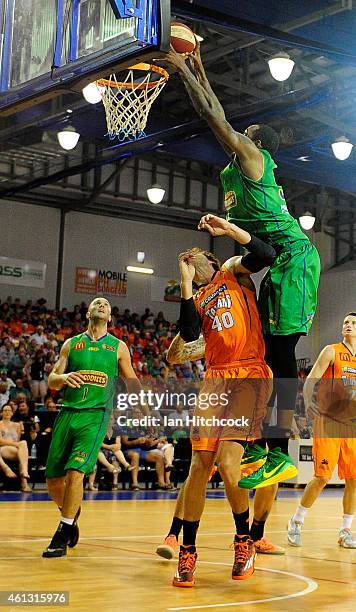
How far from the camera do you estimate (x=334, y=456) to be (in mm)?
8391

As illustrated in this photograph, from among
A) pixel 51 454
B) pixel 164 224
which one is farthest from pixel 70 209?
pixel 51 454

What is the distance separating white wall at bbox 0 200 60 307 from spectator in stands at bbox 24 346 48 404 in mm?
6513

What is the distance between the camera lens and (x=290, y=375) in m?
5.71

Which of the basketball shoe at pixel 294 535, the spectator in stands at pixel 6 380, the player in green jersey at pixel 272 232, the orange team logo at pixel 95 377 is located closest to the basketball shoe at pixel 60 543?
the orange team logo at pixel 95 377

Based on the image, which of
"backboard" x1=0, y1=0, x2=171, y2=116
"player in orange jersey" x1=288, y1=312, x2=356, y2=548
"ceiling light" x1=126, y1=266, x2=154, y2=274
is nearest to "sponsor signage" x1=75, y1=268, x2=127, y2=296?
"ceiling light" x1=126, y1=266, x2=154, y2=274

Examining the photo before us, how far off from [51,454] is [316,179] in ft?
38.9

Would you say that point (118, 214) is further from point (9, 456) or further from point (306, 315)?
point (306, 315)

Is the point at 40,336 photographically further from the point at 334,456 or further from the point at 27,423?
the point at 334,456

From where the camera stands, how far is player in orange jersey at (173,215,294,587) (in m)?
5.66

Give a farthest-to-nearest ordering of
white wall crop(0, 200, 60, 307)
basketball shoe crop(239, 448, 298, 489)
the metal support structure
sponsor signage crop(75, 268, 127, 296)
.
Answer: sponsor signage crop(75, 268, 127, 296) → the metal support structure → white wall crop(0, 200, 60, 307) → basketball shoe crop(239, 448, 298, 489)

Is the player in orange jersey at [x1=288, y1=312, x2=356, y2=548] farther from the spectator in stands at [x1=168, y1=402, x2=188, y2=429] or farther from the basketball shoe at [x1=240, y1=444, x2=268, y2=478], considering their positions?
the spectator in stands at [x1=168, y1=402, x2=188, y2=429]

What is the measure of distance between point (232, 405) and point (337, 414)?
3.05 m

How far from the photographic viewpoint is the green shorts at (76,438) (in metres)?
7.08

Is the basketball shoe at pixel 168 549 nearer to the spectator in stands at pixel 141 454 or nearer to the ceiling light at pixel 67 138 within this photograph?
the spectator in stands at pixel 141 454
